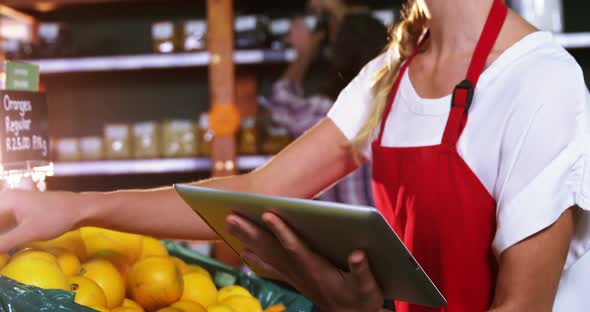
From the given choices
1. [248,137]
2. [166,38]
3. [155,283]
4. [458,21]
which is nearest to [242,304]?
[155,283]

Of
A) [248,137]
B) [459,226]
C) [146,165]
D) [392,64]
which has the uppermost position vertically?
[392,64]

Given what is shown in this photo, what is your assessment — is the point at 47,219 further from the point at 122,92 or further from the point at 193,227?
the point at 122,92

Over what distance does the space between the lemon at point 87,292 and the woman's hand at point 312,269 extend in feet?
0.80

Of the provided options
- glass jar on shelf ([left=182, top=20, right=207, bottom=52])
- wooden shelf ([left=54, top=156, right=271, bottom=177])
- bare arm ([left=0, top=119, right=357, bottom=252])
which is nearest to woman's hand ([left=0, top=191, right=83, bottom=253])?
bare arm ([left=0, top=119, right=357, bottom=252])

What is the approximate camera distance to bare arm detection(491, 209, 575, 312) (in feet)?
3.27

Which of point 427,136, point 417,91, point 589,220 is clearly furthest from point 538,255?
point 417,91

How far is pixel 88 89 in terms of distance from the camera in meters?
4.01

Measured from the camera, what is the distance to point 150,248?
53.9 inches

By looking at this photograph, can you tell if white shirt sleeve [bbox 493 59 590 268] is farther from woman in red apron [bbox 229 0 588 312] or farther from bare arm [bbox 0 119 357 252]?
bare arm [bbox 0 119 357 252]

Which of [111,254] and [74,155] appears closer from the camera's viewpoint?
[111,254]

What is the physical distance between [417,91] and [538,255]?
0.39 metres

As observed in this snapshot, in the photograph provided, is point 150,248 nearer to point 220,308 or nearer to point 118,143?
point 220,308

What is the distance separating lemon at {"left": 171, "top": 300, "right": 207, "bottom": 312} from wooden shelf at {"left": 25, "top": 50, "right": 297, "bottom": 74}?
2144 mm

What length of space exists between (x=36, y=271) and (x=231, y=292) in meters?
0.37
